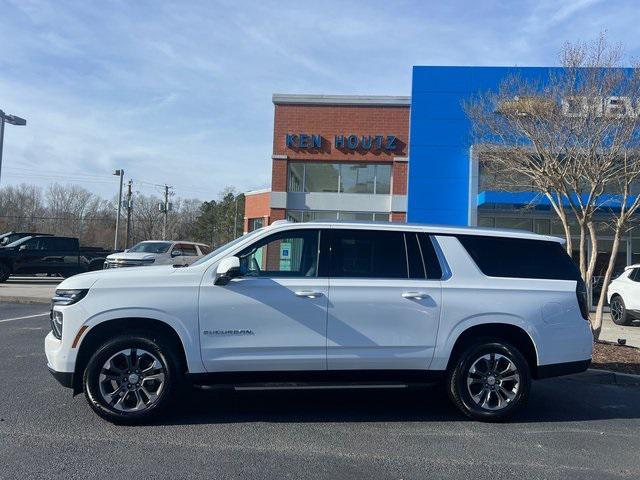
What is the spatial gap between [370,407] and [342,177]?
651 inches

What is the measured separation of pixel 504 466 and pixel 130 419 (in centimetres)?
324

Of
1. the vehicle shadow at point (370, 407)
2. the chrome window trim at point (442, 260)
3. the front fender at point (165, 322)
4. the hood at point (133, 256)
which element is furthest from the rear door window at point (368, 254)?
the hood at point (133, 256)

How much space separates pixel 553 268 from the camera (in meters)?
5.91

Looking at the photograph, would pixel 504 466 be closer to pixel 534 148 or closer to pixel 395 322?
pixel 395 322

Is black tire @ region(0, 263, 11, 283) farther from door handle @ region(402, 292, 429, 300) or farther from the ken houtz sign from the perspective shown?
door handle @ region(402, 292, 429, 300)

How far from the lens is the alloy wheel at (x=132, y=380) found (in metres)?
5.14

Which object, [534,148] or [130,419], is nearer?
[130,419]

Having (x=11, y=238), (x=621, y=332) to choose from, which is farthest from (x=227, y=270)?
(x=11, y=238)

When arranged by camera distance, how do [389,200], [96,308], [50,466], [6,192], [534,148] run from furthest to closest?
[6,192] < [389,200] < [534,148] < [96,308] < [50,466]

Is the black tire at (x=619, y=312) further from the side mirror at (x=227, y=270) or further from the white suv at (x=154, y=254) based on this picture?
the side mirror at (x=227, y=270)

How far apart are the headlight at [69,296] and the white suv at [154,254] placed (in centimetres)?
1192

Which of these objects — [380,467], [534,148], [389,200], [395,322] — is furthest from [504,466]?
[389,200]

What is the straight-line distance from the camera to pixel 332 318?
5328mm

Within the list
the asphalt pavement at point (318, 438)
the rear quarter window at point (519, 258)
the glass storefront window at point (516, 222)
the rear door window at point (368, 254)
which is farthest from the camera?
the glass storefront window at point (516, 222)
